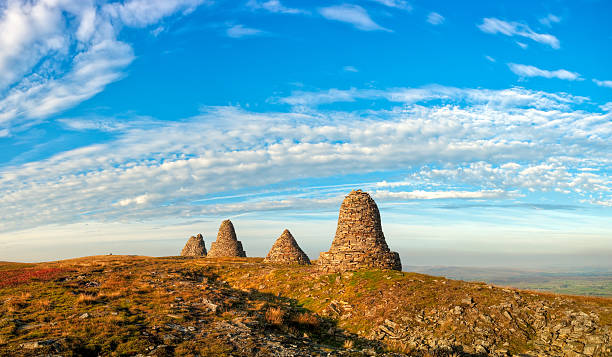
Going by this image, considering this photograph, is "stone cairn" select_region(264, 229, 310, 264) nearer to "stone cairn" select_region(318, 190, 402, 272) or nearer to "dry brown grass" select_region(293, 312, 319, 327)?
"stone cairn" select_region(318, 190, 402, 272)

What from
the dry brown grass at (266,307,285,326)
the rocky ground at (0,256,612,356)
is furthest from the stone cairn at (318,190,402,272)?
the dry brown grass at (266,307,285,326)

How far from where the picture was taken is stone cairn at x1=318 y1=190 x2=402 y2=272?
26625 mm

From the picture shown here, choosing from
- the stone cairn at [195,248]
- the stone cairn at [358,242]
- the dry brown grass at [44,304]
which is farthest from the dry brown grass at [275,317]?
the stone cairn at [195,248]

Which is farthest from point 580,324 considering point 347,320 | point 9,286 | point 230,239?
point 230,239

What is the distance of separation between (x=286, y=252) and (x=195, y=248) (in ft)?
98.4

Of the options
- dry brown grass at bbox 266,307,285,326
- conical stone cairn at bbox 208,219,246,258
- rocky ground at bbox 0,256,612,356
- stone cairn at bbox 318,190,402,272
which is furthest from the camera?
conical stone cairn at bbox 208,219,246,258

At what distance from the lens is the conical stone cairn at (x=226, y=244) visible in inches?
2153

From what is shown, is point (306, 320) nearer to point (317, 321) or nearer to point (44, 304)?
point (317, 321)

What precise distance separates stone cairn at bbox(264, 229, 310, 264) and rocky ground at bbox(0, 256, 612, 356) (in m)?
15.4

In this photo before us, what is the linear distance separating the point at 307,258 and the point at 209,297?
21974 mm

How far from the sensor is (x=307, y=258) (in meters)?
41.9

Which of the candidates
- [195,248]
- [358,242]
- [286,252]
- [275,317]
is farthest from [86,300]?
[195,248]

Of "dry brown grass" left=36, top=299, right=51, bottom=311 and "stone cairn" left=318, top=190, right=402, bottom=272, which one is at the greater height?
"stone cairn" left=318, top=190, right=402, bottom=272

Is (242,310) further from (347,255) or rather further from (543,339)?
(543,339)
